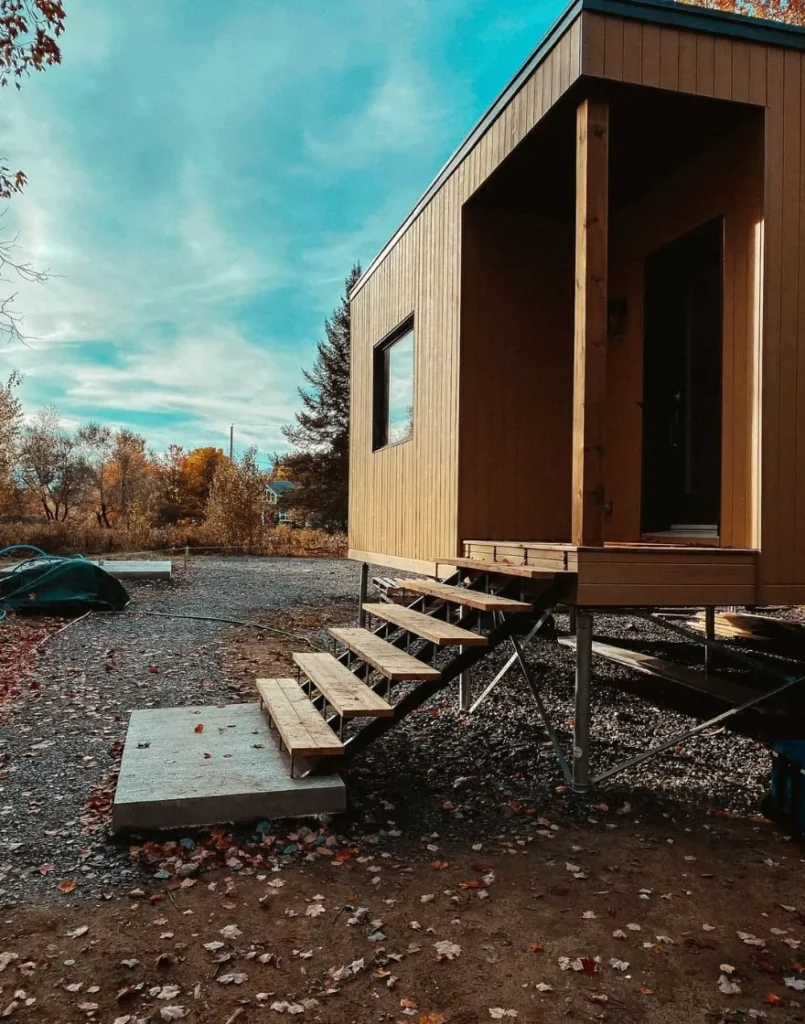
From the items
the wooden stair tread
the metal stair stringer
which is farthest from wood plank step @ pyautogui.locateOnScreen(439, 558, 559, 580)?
the wooden stair tread

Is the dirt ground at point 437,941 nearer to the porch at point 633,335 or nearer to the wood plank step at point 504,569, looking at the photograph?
the wood plank step at point 504,569

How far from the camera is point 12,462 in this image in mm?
21094

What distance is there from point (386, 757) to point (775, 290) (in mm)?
3272

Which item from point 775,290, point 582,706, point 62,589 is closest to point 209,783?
point 582,706

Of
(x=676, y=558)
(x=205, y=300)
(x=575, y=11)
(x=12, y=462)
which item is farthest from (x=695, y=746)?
(x=205, y=300)

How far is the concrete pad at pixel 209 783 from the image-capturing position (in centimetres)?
314

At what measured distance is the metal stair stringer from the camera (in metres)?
3.61

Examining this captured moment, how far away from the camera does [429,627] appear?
4.01 m

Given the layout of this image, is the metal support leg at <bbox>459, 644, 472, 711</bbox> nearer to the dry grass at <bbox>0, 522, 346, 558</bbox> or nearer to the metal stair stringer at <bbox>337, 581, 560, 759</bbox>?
the metal stair stringer at <bbox>337, 581, 560, 759</bbox>

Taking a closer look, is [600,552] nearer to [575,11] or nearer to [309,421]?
[575,11]

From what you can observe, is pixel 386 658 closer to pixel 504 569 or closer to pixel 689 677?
pixel 504 569

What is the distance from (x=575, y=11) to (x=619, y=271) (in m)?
2.16

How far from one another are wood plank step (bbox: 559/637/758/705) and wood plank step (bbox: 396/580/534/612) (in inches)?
73.2

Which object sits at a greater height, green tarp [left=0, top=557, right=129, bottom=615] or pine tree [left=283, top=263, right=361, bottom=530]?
pine tree [left=283, top=263, right=361, bottom=530]
